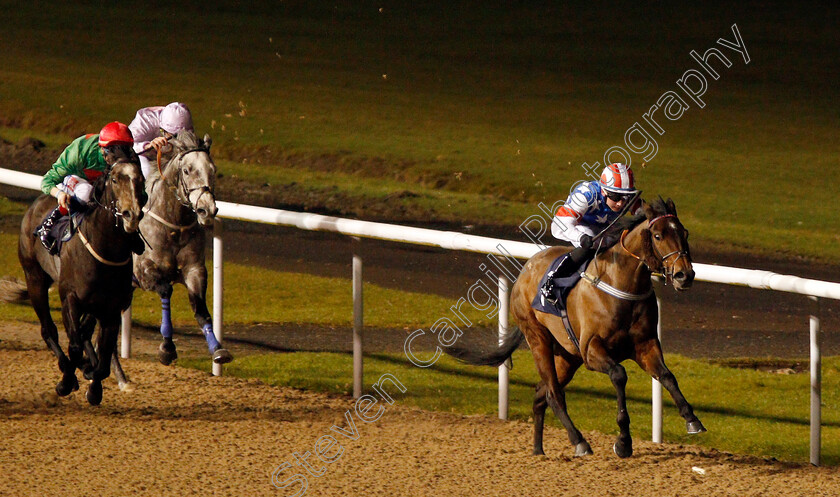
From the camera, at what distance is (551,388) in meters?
5.89

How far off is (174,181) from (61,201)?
0.58 meters

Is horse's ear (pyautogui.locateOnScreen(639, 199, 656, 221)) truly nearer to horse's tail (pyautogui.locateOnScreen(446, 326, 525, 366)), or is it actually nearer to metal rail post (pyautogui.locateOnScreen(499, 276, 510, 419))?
horse's tail (pyautogui.locateOnScreen(446, 326, 525, 366))

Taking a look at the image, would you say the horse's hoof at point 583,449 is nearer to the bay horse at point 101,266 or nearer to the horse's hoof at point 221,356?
the horse's hoof at point 221,356

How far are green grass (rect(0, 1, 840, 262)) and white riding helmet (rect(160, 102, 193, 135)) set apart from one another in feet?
27.5

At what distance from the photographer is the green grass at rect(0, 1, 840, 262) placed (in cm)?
1700

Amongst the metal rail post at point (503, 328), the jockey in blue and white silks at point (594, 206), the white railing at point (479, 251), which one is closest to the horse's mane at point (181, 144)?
the white railing at point (479, 251)

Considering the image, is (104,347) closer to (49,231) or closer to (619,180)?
(49,231)

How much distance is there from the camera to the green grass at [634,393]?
21.7 ft

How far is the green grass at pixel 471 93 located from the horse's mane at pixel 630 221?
27.5ft

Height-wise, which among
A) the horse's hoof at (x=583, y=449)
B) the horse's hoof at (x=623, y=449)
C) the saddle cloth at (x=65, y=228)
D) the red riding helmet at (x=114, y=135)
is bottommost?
the horse's hoof at (x=583, y=449)

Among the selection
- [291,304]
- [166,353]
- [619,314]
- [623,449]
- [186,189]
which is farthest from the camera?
[291,304]

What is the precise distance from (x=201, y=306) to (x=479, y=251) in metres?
1.52

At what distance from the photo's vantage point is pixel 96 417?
22.8ft

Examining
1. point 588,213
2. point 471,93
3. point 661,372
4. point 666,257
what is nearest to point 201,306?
point 588,213
